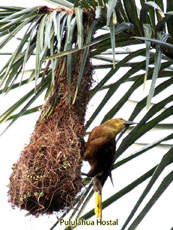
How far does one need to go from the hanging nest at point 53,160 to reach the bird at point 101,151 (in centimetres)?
6

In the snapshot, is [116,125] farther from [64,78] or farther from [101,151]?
[64,78]

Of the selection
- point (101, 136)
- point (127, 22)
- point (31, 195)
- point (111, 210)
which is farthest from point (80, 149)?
point (111, 210)

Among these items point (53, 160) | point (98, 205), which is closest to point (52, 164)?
point (53, 160)

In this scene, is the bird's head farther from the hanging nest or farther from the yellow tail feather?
the yellow tail feather

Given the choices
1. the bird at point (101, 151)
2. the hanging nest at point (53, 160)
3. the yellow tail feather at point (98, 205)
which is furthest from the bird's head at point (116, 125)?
the yellow tail feather at point (98, 205)

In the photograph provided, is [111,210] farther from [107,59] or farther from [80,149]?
[80,149]

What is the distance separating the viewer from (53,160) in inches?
89.0

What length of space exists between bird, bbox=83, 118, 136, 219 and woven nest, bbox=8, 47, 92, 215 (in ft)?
0.25

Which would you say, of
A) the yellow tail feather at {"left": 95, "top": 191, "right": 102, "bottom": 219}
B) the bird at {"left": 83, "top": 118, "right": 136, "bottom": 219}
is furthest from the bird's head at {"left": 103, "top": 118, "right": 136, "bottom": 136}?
the yellow tail feather at {"left": 95, "top": 191, "right": 102, "bottom": 219}

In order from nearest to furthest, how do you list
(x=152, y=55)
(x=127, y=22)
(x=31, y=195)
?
1. (x=31, y=195)
2. (x=127, y=22)
3. (x=152, y=55)

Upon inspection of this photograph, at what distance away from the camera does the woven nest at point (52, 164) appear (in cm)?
222

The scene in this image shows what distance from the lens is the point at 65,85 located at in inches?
96.0

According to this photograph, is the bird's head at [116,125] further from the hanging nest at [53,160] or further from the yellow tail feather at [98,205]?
the yellow tail feather at [98,205]

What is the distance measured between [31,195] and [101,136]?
45 centimetres
